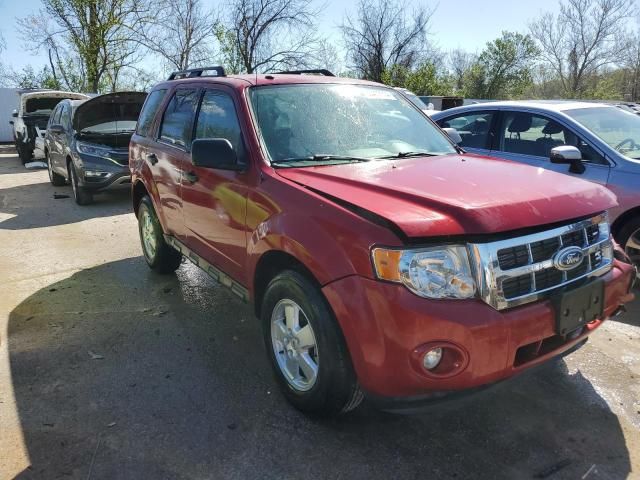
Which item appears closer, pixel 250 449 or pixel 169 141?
pixel 250 449

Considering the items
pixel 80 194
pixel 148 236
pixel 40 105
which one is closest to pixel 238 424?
pixel 148 236

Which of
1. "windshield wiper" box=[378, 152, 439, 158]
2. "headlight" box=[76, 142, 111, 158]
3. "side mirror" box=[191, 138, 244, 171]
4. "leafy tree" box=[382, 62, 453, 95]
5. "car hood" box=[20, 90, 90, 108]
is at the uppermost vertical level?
"leafy tree" box=[382, 62, 453, 95]

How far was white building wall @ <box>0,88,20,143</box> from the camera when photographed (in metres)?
21.7

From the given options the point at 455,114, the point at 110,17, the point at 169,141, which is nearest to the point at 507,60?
the point at 110,17

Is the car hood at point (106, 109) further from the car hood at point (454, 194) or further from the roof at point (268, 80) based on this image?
the car hood at point (454, 194)

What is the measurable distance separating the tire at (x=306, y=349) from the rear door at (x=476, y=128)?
3556mm

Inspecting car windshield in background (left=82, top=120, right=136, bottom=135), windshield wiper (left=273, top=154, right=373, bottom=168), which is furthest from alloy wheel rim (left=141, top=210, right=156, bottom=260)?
car windshield in background (left=82, top=120, right=136, bottom=135)

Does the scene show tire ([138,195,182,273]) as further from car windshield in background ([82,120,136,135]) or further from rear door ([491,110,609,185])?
car windshield in background ([82,120,136,135])

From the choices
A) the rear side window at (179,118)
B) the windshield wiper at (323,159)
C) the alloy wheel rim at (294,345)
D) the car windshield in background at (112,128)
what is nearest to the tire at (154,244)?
the rear side window at (179,118)

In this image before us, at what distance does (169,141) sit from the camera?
14.6ft

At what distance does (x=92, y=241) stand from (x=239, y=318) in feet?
11.2

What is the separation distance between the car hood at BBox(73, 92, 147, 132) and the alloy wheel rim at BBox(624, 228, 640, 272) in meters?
8.06

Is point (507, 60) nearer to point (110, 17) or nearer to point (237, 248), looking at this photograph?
point (110, 17)

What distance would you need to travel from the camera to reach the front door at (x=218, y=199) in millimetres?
3312
